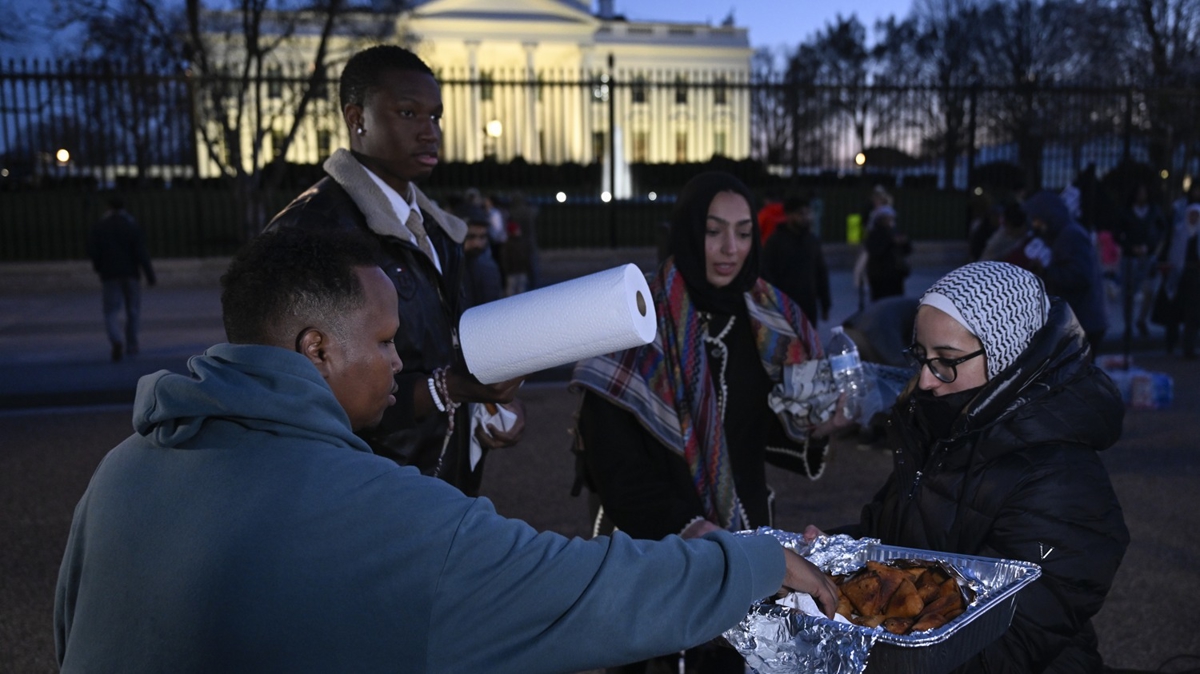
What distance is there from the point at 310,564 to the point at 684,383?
1.79 metres

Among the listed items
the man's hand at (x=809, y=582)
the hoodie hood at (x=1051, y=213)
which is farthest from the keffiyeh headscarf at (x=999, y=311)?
the hoodie hood at (x=1051, y=213)

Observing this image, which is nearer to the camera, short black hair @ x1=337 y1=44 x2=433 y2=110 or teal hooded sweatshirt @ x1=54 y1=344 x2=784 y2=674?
teal hooded sweatshirt @ x1=54 y1=344 x2=784 y2=674

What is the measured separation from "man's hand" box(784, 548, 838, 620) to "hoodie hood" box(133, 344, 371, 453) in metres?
0.76

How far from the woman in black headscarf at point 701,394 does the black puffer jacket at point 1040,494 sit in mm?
728

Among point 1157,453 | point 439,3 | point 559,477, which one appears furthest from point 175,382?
point 439,3

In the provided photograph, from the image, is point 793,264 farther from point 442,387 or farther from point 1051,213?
point 442,387

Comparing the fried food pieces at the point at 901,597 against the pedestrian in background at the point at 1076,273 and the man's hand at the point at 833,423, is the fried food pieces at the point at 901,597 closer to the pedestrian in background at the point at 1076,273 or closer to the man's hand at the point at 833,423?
the man's hand at the point at 833,423

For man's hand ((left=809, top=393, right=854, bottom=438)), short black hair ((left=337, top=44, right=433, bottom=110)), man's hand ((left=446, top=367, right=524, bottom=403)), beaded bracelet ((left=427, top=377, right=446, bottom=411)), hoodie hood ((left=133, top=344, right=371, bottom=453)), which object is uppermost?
short black hair ((left=337, top=44, right=433, bottom=110))

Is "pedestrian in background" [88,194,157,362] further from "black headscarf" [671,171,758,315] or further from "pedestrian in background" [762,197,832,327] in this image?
"black headscarf" [671,171,758,315]

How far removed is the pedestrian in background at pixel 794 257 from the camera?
9.52 m

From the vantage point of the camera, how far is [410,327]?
2812 mm

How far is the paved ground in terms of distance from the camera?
14.2 feet

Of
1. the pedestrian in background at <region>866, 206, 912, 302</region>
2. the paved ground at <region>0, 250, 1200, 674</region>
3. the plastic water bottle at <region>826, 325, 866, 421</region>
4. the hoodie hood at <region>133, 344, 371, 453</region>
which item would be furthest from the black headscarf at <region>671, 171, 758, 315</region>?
the pedestrian in background at <region>866, 206, 912, 302</region>

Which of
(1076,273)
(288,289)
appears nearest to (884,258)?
(1076,273)
